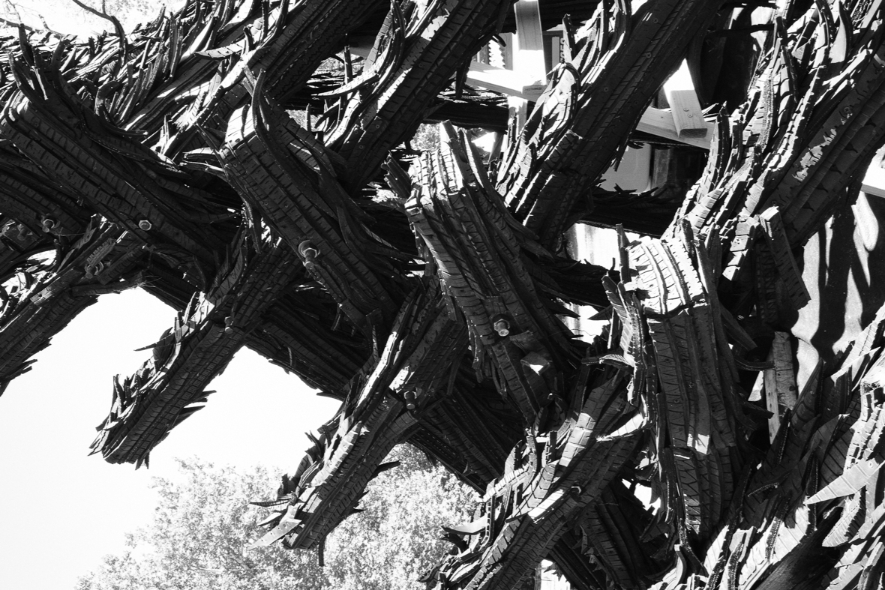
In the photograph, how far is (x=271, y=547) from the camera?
1334cm

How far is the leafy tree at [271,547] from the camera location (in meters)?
13.0

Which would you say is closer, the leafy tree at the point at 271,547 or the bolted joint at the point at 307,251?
the bolted joint at the point at 307,251

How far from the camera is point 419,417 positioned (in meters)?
4.67

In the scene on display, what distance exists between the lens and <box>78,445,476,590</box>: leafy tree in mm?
13039

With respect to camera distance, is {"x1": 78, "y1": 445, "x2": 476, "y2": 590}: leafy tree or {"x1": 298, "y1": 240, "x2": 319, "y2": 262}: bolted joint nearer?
{"x1": 298, "y1": 240, "x2": 319, "y2": 262}: bolted joint

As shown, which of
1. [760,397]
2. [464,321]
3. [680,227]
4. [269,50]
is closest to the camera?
[680,227]

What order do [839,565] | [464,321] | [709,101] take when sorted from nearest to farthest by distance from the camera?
[839,565]
[464,321]
[709,101]

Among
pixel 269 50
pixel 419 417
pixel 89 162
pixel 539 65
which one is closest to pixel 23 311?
pixel 89 162

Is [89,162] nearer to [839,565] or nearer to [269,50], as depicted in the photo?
[269,50]

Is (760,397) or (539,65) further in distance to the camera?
(539,65)

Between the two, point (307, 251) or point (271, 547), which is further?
point (271, 547)

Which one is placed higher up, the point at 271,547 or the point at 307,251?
the point at 271,547

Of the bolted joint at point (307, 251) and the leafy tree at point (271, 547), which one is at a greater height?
the leafy tree at point (271, 547)

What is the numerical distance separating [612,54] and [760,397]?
4.79 feet
